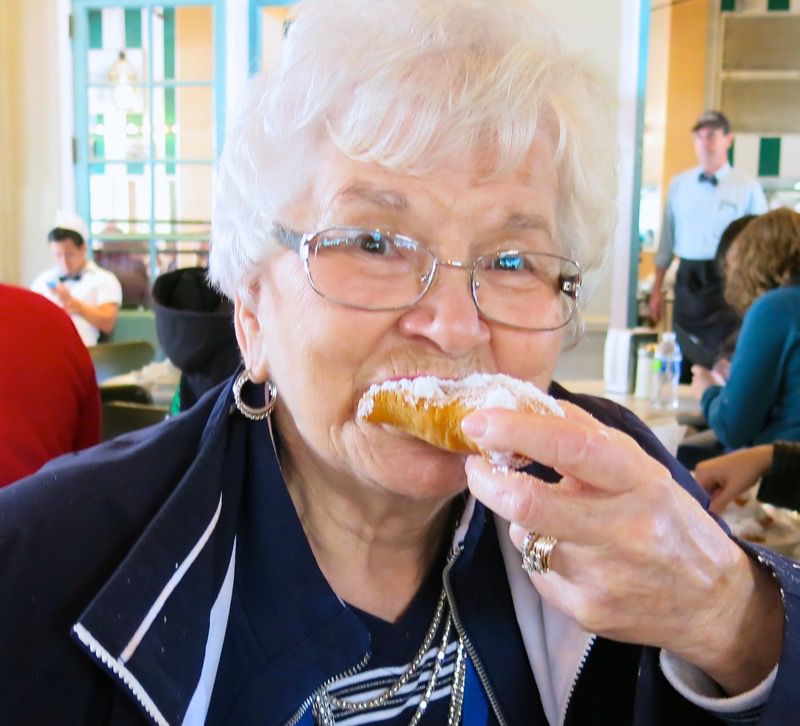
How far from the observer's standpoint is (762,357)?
2826 millimetres

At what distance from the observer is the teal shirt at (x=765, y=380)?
2803mm

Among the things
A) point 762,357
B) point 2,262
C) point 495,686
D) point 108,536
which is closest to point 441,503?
point 495,686

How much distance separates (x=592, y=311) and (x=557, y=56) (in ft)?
14.2

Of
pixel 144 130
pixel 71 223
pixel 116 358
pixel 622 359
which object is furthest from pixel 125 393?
pixel 144 130

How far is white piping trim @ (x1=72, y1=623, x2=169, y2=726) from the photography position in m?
0.84

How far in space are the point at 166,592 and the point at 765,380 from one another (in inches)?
98.5

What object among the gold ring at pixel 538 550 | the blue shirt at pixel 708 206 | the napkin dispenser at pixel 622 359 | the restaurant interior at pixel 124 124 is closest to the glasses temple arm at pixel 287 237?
the gold ring at pixel 538 550

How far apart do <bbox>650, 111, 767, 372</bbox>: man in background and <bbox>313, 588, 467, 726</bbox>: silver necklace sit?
4894 millimetres

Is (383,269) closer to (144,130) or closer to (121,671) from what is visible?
(121,671)

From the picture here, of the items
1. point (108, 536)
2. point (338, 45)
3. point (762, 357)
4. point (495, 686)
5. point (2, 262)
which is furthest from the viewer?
point (2, 262)

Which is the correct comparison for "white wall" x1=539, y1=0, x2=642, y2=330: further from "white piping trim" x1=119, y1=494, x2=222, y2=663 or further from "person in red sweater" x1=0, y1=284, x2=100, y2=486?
"white piping trim" x1=119, y1=494, x2=222, y2=663

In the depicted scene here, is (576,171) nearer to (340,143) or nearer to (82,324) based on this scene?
(340,143)

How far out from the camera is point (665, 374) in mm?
3406

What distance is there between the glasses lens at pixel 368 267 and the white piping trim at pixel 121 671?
470 mm
